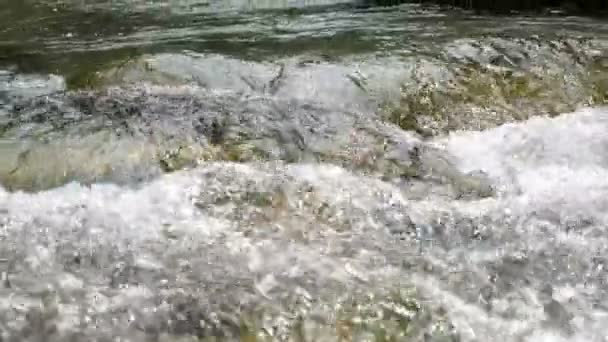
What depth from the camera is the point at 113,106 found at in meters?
5.75

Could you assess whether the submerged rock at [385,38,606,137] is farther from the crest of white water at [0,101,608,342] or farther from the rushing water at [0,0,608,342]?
the crest of white water at [0,101,608,342]

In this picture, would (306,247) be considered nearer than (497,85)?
Yes

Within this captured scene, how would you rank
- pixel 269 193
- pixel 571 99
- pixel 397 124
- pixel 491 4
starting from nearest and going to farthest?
pixel 269 193 → pixel 397 124 → pixel 571 99 → pixel 491 4

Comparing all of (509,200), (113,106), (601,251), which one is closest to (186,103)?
(113,106)

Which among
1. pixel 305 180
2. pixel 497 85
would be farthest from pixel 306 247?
pixel 497 85

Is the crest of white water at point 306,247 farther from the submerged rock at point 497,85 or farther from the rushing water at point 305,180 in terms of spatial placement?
the submerged rock at point 497,85

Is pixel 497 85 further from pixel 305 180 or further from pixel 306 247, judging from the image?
pixel 306 247

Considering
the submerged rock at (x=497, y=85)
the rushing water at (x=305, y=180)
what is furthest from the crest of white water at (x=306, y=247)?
the submerged rock at (x=497, y=85)

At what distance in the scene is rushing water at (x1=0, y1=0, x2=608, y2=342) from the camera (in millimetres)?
3779

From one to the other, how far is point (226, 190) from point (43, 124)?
1.69 metres

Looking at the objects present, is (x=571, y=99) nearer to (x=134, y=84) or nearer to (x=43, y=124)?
(x=134, y=84)

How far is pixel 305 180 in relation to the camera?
502 centimetres

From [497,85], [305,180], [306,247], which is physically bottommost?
[306,247]

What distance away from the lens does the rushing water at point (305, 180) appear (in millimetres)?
3779
